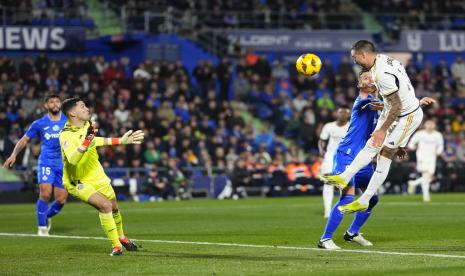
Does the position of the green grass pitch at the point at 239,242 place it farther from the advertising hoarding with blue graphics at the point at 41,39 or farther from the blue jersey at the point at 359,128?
the advertising hoarding with blue graphics at the point at 41,39

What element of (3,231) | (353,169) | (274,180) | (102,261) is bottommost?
(274,180)

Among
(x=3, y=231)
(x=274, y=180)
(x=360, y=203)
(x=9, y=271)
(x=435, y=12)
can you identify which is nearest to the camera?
(x=9, y=271)

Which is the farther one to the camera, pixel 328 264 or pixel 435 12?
pixel 435 12

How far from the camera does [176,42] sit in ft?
134

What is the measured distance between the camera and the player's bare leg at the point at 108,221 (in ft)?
46.8

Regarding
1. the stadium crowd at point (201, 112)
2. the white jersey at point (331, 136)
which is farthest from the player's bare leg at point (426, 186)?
the white jersey at point (331, 136)

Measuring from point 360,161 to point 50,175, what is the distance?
710 cm

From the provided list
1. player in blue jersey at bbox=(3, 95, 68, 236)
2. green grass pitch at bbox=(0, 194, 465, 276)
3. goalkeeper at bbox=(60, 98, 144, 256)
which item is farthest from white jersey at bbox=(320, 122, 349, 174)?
goalkeeper at bbox=(60, 98, 144, 256)

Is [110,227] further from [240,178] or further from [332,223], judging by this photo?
[240,178]

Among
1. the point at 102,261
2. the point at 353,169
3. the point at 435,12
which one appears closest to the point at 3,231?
the point at 102,261

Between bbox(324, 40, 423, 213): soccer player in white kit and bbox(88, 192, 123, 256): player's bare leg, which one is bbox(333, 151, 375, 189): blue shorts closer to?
bbox(324, 40, 423, 213): soccer player in white kit

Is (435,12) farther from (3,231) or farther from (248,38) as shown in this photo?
(3,231)

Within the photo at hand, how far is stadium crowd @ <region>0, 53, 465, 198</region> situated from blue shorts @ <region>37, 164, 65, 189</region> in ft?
45.1

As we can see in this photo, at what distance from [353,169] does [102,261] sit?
386 centimetres
